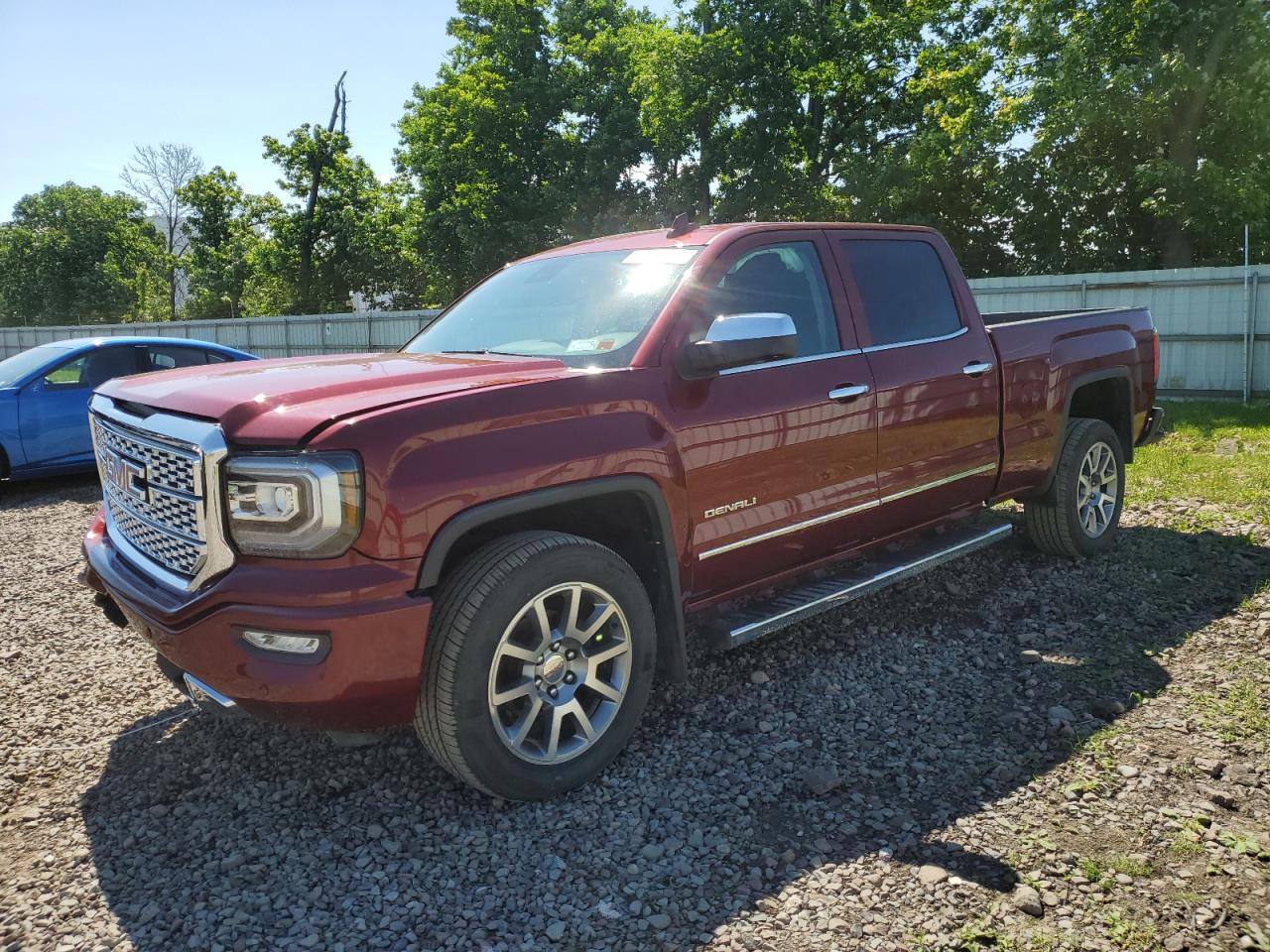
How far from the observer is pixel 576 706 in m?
3.24

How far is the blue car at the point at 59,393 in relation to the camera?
8961mm

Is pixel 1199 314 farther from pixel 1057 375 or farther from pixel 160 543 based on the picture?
pixel 160 543

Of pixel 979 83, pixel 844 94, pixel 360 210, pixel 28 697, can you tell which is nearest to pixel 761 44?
pixel 844 94

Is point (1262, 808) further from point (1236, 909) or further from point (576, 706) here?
point (576, 706)

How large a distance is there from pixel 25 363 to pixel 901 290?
29.0 ft

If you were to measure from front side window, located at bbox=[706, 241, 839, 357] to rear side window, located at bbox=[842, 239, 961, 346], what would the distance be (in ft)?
0.88

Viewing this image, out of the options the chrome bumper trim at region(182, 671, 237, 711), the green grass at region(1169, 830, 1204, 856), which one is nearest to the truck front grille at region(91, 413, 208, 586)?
the chrome bumper trim at region(182, 671, 237, 711)

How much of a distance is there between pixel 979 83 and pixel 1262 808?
30.8 meters

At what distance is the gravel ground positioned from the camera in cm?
258

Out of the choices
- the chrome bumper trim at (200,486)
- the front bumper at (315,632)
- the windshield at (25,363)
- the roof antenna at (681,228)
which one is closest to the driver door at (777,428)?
the roof antenna at (681,228)

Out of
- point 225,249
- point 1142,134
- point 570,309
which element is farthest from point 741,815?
point 225,249

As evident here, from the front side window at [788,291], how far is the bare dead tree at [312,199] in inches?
1491

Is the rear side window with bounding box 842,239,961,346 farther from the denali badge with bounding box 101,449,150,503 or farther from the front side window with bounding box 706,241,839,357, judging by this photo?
the denali badge with bounding box 101,449,150,503

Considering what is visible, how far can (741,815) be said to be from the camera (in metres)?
3.11
